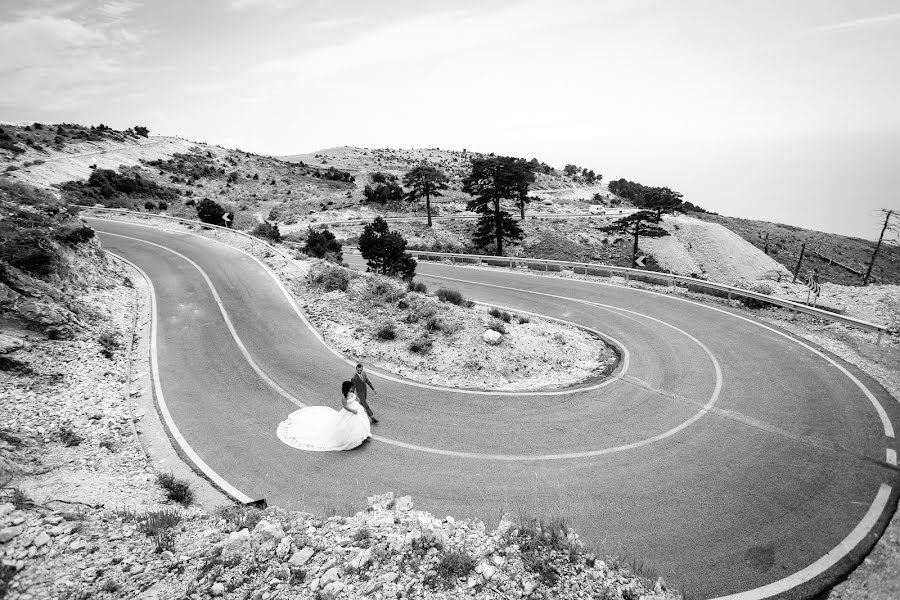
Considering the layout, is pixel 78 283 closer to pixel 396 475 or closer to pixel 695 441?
pixel 396 475

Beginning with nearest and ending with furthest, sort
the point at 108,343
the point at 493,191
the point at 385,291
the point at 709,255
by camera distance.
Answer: the point at 108,343 < the point at 385,291 < the point at 493,191 < the point at 709,255

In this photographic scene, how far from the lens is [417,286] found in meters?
20.6

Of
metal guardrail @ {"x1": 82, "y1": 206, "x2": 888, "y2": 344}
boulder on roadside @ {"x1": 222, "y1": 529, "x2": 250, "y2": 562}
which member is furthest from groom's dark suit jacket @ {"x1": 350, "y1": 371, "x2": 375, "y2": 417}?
metal guardrail @ {"x1": 82, "y1": 206, "x2": 888, "y2": 344}

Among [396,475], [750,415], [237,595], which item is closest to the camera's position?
[237,595]

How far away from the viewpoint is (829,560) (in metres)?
6.70

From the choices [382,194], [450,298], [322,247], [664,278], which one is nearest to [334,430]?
[450,298]

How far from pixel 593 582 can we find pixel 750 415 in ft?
24.7

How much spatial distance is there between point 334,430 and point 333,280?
1085 centimetres

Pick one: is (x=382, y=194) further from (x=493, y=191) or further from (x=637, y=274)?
(x=637, y=274)

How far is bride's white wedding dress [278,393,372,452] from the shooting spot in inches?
377

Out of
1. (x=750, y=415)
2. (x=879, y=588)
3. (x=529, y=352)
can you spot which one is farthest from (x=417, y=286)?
(x=879, y=588)

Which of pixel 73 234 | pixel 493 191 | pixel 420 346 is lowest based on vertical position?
pixel 420 346

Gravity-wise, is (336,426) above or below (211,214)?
below

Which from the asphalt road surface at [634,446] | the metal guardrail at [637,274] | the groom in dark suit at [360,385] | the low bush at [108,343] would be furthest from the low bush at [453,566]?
the metal guardrail at [637,274]
